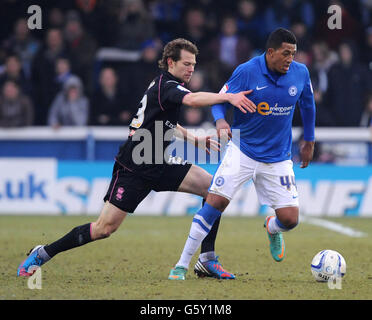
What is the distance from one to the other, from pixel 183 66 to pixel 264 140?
936 millimetres

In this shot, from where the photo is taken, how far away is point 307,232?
11.1 m

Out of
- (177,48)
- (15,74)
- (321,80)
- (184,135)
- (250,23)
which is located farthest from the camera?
(250,23)

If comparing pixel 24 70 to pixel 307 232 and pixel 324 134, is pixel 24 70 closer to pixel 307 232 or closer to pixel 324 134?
pixel 324 134

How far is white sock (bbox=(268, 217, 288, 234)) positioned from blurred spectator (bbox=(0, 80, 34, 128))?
7336mm

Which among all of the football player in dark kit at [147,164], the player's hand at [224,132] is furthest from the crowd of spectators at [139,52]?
the player's hand at [224,132]

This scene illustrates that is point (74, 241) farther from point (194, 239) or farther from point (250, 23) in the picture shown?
point (250, 23)

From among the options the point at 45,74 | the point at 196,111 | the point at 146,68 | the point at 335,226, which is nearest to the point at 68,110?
the point at 45,74

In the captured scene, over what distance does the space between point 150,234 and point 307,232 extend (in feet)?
6.99

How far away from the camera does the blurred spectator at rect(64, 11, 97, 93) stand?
14867 millimetres

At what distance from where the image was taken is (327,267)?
22.3 feet

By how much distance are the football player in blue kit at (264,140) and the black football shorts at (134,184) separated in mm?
350

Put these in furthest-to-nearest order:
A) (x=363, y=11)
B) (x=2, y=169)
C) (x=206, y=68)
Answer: (x=363, y=11) → (x=206, y=68) → (x=2, y=169)

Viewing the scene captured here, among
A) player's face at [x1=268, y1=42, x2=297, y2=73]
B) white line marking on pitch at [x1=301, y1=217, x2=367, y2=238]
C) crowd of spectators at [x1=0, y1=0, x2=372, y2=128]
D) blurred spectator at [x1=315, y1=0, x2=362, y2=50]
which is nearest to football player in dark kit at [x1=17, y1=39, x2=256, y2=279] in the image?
player's face at [x1=268, y1=42, x2=297, y2=73]

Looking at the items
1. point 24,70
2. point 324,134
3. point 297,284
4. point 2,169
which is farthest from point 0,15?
point 297,284
